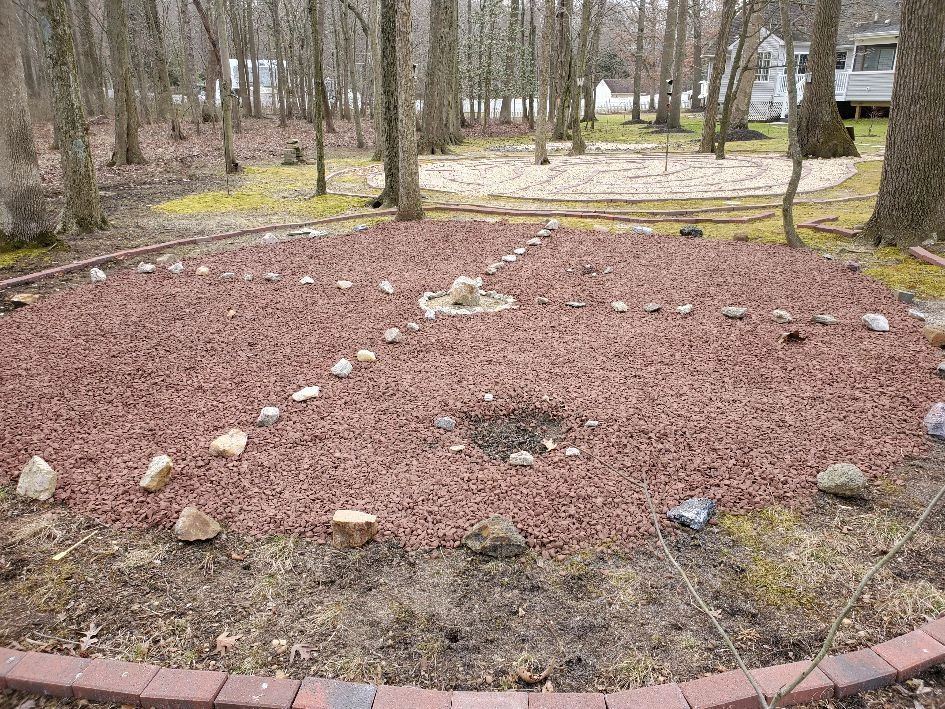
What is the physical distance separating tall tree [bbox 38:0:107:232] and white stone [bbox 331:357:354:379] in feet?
17.9

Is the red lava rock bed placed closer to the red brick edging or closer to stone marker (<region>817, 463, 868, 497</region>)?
stone marker (<region>817, 463, 868, 497</region>)

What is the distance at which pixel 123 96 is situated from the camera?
42.2ft

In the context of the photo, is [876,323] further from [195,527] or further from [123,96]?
[123,96]

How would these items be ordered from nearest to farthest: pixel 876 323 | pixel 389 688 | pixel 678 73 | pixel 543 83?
1. pixel 389 688
2. pixel 876 323
3. pixel 543 83
4. pixel 678 73

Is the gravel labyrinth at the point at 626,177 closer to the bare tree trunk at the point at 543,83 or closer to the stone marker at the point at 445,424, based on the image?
the bare tree trunk at the point at 543,83

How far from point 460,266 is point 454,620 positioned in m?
4.60

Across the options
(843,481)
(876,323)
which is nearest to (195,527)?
(843,481)

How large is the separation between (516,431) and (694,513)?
3.34 ft

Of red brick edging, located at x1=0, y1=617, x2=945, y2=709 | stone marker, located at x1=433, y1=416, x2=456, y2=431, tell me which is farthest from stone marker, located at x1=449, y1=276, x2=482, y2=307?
red brick edging, located at x1=0, y1=617, x2=945, y2=709

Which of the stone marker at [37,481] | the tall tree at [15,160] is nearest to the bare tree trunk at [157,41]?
the tall tree at [15,160]

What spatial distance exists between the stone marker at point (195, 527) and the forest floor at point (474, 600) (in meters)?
0.05

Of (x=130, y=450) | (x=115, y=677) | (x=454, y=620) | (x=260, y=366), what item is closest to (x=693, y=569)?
(x=454, y=620)

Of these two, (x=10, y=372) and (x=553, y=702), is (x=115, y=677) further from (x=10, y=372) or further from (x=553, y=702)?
(x=10, y=372)

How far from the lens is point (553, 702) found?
1.86m
